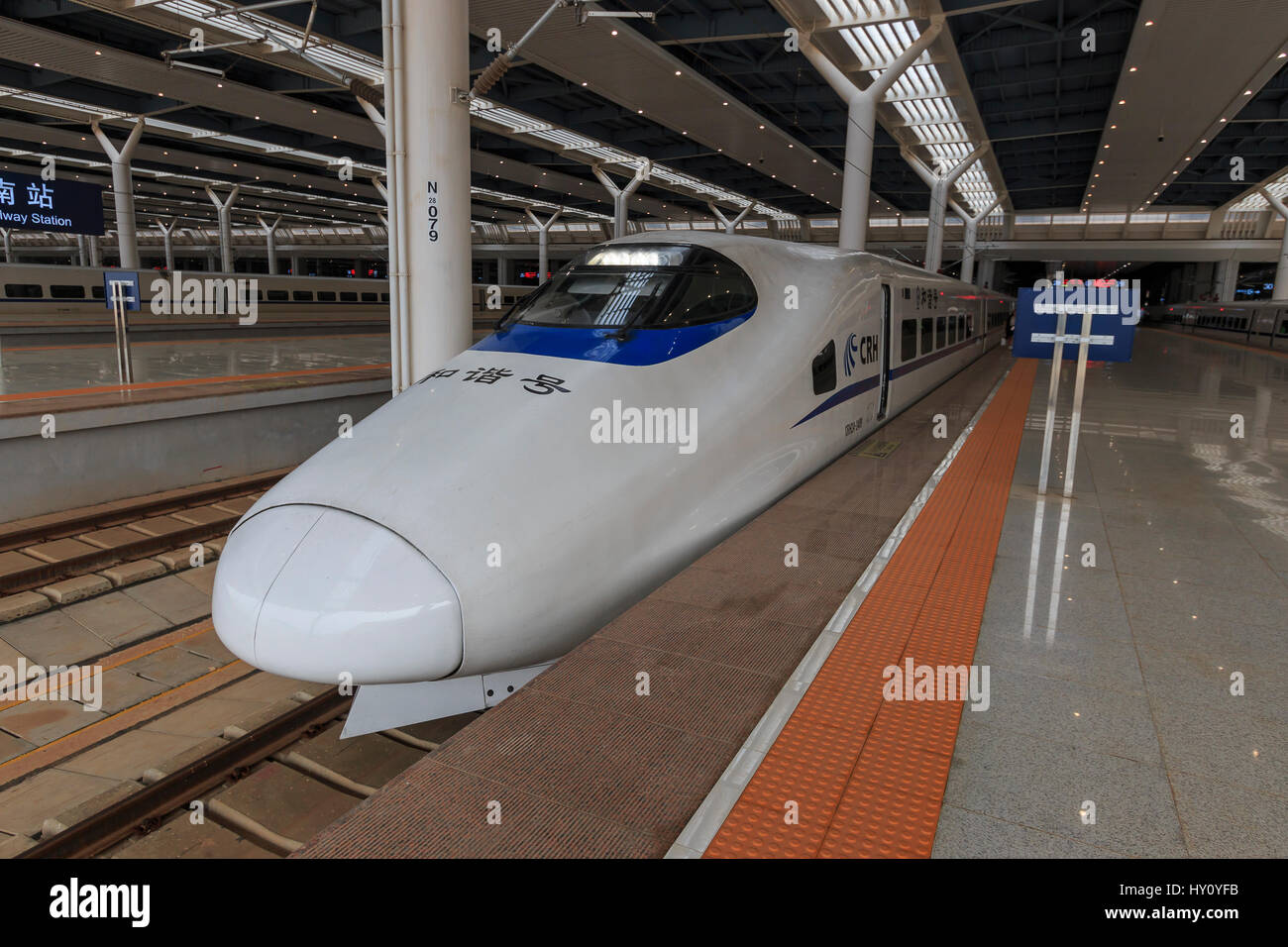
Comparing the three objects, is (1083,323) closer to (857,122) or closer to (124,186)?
(857,122)

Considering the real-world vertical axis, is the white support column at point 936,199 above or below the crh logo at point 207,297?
above

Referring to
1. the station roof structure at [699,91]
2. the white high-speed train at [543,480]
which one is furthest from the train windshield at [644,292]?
the station roof structure at [699,91]

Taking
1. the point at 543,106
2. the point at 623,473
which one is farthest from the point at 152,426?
the point at 543,106

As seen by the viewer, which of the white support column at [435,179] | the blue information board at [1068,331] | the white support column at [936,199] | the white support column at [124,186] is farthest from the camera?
the white support column at [936,199]

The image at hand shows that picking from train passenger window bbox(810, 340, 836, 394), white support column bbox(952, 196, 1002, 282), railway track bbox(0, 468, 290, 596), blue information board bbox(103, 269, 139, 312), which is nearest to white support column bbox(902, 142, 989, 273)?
white support column bbox(952, 196, 1002, 282)

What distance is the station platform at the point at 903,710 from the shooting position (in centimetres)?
250

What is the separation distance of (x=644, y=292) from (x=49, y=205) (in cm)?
1366

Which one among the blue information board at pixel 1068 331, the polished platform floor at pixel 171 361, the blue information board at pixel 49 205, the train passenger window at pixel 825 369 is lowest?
the polished platform floor at pixel 171 361

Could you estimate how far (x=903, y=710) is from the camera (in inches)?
126

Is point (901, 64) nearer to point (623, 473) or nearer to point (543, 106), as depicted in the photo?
point (543, 106)

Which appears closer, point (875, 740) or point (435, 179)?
point (875, 740)

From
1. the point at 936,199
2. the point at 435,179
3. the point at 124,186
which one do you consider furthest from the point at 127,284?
the point at 936,199

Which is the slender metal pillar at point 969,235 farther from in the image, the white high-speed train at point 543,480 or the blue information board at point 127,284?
the white high-speed train at point 543,480

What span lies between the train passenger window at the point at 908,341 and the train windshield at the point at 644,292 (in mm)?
4457
